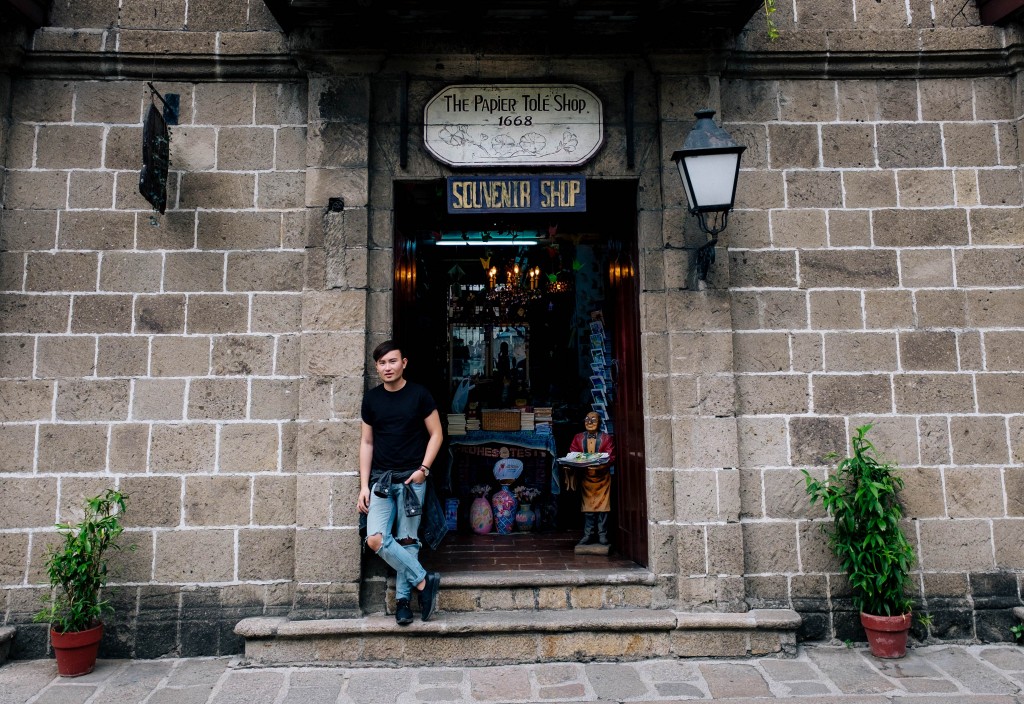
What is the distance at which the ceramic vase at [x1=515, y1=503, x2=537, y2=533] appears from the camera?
622 centimetres

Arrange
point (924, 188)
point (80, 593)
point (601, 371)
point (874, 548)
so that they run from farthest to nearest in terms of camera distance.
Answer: point (601, 371), point (924, 188), point (874, 548), point (80, 593)

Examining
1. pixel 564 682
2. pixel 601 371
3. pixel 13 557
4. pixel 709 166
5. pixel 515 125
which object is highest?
pixel 515 125

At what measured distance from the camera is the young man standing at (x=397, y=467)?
4.04 metres

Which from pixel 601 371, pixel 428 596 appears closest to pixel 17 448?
pixel 428 596

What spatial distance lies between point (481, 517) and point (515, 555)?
98cm

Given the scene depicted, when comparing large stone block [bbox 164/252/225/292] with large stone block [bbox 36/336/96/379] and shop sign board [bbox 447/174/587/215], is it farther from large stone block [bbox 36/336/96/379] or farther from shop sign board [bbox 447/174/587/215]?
shop sign board [bbox 447/174/587/215]

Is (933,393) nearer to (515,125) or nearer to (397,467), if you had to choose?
(515,125)

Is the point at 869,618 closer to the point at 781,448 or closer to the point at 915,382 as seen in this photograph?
the point at 781,448

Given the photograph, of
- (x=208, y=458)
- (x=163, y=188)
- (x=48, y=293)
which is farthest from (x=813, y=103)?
(x=48, y=293)

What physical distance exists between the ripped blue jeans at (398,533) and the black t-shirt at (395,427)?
17 centimetres

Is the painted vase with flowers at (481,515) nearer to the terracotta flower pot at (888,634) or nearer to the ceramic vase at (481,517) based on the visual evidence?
the ceramic vase at (481,517)

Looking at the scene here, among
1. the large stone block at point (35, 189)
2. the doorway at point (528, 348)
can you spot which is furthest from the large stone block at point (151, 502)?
the large stone block at point (35, 189)

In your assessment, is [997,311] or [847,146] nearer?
[997,311]

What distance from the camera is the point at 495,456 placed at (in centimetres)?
645
